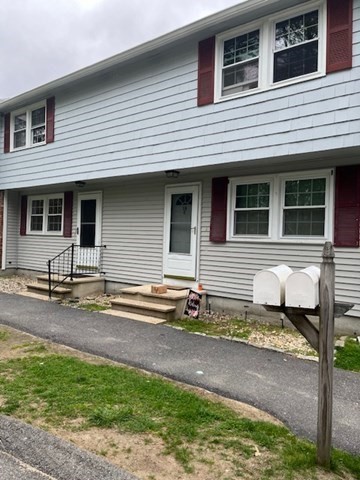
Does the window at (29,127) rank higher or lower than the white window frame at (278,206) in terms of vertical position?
higher

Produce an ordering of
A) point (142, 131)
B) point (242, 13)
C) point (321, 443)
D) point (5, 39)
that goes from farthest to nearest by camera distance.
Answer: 1. point (5, 39)
2. point (142, 131)
3. point (242, 13)
4. point (321, 443)

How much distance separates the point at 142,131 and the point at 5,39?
771 inches

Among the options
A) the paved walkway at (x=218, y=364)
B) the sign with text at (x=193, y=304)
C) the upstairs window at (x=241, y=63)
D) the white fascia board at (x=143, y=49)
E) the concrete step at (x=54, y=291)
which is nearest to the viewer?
the paved walkway at (x=218, y=364)

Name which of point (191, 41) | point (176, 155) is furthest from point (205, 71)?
point (176, 155)

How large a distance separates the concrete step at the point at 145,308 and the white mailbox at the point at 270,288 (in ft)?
14.0

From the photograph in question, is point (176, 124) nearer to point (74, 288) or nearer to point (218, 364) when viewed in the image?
point (74, 288)

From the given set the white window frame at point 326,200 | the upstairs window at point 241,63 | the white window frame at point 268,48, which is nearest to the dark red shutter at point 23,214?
the white window frame at point 268,48

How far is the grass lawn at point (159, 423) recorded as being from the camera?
7.79ft

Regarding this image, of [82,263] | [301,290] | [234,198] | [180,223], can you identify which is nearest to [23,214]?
[82,263]

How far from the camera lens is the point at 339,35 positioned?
5.48 metres

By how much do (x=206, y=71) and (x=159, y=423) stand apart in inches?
245

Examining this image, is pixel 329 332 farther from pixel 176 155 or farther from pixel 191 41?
pixel 191 41

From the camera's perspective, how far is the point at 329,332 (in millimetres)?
2420

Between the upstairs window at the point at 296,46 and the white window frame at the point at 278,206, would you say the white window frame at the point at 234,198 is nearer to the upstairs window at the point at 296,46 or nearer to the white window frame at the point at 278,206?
the white window frame at the point at 278,206
